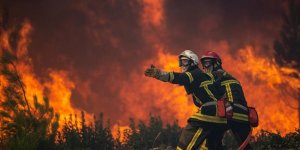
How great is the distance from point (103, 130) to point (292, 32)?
65.6ft

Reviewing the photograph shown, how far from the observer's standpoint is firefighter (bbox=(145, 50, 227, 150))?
759cm

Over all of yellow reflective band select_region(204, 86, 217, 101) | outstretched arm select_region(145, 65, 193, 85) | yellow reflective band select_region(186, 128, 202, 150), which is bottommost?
yellow reflective band select_region(186, 128, 202, 150)

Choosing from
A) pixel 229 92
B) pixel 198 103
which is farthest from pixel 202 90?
pixel 229 92

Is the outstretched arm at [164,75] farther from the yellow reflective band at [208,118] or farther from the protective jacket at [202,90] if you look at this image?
the yellow reflective band at [208,118]

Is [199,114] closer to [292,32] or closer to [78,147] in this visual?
[78,147]

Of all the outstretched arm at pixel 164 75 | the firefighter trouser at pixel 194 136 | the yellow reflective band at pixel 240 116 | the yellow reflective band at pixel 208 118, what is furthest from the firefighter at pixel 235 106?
the outstretched arm at pixel 164 75

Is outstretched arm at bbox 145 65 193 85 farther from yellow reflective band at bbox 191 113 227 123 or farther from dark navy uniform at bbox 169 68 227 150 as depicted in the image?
yellow reflective band at bbox 191 113 227 123

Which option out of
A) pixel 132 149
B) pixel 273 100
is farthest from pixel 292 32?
pixel 132 149

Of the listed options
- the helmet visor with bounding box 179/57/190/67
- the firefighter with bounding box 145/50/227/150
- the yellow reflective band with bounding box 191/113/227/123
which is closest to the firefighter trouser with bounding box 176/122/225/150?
the firefighter with bounding box 145/50/227/150

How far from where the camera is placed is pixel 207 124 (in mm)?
7711

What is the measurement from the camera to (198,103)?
801cm

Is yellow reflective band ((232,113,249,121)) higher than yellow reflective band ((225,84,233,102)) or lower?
lower

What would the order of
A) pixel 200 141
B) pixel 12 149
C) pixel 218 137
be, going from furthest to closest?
pixel 12 149 → pixel 218 137 → pixel 200 141

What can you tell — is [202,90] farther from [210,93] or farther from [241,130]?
[241,130]
